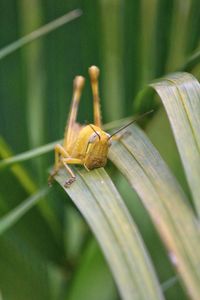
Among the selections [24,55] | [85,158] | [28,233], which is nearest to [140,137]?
[85,158]

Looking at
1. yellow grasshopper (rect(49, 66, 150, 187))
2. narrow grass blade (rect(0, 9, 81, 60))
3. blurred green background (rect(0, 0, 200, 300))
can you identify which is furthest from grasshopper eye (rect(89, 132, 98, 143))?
narrow grass blade (rect(0, 9, 81, 60))

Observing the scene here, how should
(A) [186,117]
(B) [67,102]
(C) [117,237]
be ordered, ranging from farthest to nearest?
1. (B) [67,102]
2. (A) [186,117]
3. (C) [117,237]

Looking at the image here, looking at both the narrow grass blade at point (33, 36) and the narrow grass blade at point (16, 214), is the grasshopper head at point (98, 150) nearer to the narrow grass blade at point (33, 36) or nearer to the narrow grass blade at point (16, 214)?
the narrow grass blade at point (16, 214)

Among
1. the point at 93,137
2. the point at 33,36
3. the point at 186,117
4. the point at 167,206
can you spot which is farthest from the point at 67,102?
the point at 167,206

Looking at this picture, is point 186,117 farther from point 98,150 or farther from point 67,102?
point 67,102

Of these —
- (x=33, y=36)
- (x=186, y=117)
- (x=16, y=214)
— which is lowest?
(x=16, y=214)

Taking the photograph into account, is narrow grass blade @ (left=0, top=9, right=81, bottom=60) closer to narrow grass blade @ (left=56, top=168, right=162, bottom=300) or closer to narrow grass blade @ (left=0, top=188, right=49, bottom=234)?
narrow grass blade @ (left=0, top=188, right=49, bottom=234)
